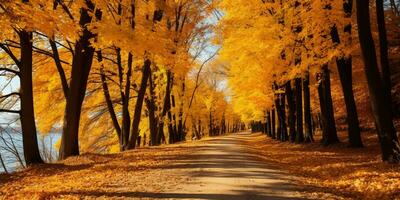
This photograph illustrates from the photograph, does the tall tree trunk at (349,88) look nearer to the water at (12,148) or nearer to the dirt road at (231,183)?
the dirt road at (231,183)

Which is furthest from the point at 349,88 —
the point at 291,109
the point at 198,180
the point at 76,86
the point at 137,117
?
the point at 76,86

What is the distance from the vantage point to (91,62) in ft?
51.3

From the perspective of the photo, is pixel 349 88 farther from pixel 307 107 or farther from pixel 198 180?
pixel 198 180

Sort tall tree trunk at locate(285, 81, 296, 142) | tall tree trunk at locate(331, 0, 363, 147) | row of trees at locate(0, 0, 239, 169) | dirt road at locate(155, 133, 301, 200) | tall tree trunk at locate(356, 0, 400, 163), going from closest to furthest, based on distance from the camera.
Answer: dirt road at locate(155, 133, 301, 200) → tall tree trunk at locate(356, 0, 400, 163) → row of trees at locate(0, 0, 239, 169) → tall tree trunk at locate(331, 0, 363, 147) → tall tree trunk at locate(285, 81, 296, 142)

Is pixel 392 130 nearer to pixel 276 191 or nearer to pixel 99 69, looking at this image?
pixel 276 191

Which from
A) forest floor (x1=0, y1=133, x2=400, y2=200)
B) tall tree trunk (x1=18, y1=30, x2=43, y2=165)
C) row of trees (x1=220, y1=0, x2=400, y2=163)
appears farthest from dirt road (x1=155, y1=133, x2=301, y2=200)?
tall tree trunk (x1=18, y1=30, x2=43, y2=165)

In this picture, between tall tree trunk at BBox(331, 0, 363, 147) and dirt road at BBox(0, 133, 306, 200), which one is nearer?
dirt road at BBox(0, 133, 306, 200)

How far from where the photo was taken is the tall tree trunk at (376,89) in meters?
11.3

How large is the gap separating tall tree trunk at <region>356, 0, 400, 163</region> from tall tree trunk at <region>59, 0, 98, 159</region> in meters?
9.19

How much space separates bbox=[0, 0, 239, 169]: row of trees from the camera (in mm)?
12664

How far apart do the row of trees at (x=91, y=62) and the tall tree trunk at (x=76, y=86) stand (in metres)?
0.04

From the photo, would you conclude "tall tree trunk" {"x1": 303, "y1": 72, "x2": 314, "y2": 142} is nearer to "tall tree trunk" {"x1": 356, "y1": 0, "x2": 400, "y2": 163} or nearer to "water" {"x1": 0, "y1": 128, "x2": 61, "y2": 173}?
"tall tree trunk" {"x1": 356, "y1": 0, "x2": 400, "y2": 163}

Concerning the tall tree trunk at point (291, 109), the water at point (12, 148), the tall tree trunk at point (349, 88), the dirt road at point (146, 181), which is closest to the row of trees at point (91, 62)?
the water at point (12, 148)

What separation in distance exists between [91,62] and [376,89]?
10090 millimetres
